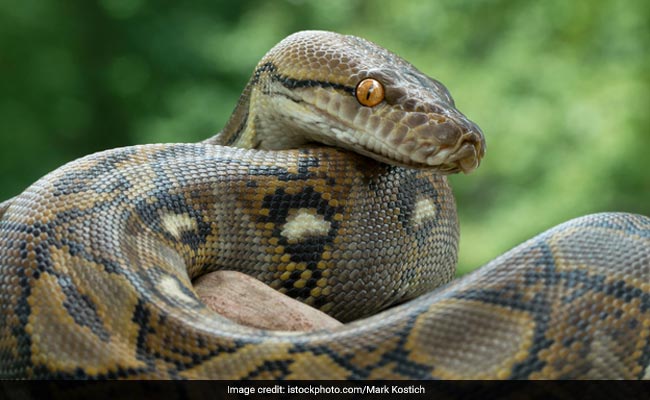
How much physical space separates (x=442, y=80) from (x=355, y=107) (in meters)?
5.35

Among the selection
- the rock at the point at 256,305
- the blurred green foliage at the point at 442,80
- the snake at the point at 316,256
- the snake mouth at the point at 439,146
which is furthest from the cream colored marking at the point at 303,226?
the blurred green foliage at the point at 442,80

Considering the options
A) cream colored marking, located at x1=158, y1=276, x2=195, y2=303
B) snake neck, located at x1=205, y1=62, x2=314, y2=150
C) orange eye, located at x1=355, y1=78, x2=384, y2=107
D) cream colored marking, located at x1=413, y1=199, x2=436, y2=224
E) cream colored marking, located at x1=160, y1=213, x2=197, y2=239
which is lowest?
cream colored marking, located at x1=158, y1=276, x2=195, y2=303

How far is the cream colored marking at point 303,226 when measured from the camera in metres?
2.37

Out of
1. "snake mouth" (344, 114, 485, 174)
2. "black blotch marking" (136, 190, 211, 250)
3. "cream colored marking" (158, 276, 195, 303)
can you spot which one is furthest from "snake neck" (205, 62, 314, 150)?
"cream colored marking" (158, 276, 195, 303)

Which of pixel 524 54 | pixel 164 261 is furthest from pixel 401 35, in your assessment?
pixel 164 261

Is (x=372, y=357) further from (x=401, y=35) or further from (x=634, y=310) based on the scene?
(x=401, y=35)

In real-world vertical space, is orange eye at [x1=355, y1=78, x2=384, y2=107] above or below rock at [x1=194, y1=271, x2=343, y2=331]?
above

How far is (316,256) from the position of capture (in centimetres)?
240

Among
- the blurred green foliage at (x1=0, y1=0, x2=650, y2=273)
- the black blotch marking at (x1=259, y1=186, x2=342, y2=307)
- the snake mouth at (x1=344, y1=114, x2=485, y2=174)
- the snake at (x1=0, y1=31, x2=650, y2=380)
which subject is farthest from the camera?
the blurred green foliage at (x1=0, y1=0, x2=650, y2=273)

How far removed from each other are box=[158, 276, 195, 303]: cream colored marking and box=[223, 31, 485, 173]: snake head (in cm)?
80

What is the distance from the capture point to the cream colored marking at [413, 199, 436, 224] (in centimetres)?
264

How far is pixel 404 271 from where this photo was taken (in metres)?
2.58

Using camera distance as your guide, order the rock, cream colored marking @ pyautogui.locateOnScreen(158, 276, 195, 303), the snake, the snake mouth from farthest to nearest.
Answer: the snake mouth → the rock → cream colored marking @ pyautogui.locateOnScreen(158, 276, 195, 303) → the snake

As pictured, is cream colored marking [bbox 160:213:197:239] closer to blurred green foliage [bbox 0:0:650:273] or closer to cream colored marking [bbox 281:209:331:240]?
cream colored marking [bbox 281:209:331:240]
